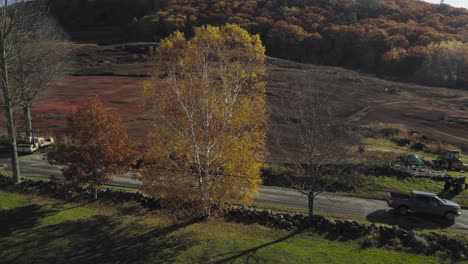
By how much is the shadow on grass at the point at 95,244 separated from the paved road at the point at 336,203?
26.5 ft

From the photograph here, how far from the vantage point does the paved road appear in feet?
76.0

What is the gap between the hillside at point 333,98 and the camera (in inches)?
1913

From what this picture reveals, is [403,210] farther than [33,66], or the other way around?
[33,66]

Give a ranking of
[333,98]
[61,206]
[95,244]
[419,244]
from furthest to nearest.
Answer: [333,98], [61,206], [419,244], [95,244]

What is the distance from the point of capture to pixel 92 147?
21.4 meters

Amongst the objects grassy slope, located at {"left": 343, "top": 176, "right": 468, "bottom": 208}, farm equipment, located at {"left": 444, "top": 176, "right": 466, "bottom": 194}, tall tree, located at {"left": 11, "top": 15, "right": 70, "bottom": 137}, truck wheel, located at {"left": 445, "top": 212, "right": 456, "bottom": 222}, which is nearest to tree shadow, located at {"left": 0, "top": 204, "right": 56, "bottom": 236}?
tall tree, located at {"left": 11, "top": 15, "right": 70, "bottom": 137}

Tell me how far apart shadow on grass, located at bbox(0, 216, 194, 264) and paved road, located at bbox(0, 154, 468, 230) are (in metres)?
8.07

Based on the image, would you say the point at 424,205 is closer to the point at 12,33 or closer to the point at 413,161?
the point at 413,161

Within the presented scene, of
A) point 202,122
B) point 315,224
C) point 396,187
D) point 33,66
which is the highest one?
point 33,66

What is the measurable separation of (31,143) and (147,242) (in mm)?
24467

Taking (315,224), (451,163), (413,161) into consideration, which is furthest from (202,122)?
(451,163)

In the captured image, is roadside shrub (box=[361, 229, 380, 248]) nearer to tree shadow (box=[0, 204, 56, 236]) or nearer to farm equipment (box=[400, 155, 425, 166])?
farm equipment (box=[400, 155, 425, 166])

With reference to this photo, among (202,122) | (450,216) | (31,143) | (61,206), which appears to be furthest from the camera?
(31,143)

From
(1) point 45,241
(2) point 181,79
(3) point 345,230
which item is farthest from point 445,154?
(1) point 45,241
